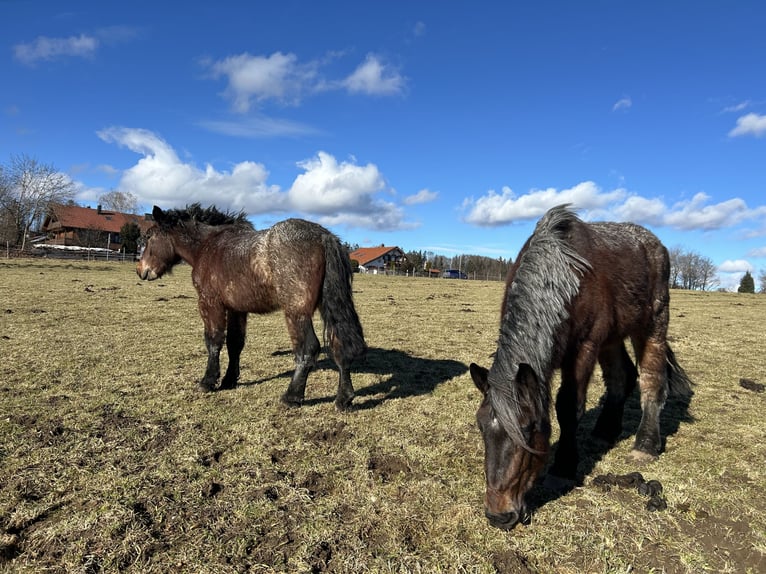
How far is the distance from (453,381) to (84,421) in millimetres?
4946

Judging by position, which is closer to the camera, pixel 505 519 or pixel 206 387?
pixel 505 519

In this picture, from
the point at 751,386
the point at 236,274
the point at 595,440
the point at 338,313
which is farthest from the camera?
the point at 751,386

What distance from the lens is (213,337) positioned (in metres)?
6.14

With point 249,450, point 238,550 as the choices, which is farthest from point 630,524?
point 249,450

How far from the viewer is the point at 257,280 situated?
562 cm

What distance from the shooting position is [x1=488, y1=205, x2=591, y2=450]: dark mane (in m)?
3.00

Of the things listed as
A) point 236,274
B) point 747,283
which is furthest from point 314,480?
point 747,283

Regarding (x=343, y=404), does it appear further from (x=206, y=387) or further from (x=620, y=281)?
(x=620, y=281)

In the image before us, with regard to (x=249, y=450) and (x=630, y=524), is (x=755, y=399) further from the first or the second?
(x=249, y=450)

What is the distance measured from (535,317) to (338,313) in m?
2.71

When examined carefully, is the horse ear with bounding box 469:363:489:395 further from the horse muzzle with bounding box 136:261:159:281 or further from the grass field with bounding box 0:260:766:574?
the horse muzzle with bounding box 136:261:159:281

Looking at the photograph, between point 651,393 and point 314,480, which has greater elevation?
point 651,393

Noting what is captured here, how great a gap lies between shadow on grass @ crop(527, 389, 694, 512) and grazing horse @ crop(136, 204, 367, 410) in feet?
8.46

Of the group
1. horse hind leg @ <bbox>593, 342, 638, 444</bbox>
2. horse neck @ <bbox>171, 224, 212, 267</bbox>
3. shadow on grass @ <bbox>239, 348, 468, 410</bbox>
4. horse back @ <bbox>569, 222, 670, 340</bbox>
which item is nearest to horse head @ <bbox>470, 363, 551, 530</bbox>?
horse back @ <bbox>569, 222, 670, 340</bbox>
